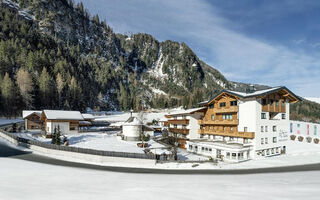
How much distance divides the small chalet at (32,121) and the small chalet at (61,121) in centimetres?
818

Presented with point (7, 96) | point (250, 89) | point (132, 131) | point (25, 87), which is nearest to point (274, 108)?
point (250, 89)

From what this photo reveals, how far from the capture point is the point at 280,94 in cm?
3788

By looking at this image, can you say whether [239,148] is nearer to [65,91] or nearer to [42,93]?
[42,93]

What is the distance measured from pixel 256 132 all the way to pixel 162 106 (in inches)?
5401

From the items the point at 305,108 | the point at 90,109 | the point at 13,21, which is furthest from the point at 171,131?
the point at 305,108

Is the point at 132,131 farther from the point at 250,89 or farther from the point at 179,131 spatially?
the point at 250,89

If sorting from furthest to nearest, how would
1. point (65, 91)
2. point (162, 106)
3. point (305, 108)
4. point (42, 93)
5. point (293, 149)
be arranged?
point (305, 108), point (162, 106), point (65, 91), point (42, 93), point (293, 149)

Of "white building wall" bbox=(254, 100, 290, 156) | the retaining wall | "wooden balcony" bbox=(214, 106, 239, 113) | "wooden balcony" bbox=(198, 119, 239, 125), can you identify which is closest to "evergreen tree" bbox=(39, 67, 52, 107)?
the retaining wall

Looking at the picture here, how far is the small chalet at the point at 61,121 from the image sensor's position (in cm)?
4934

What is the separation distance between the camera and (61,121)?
170 feet

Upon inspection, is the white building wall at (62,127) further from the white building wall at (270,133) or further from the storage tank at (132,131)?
the white building wall at (270,133)

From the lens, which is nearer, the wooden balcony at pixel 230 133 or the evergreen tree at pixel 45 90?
the wooden balcony at pixel 230 133

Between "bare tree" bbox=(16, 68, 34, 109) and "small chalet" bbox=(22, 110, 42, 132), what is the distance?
33113 mm

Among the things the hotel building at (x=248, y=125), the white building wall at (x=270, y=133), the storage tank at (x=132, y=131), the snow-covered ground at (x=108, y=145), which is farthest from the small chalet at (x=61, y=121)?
the white building wall at (x=270, y=133)
